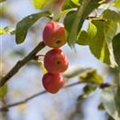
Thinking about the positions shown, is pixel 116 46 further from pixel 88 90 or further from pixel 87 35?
pixel 88 90

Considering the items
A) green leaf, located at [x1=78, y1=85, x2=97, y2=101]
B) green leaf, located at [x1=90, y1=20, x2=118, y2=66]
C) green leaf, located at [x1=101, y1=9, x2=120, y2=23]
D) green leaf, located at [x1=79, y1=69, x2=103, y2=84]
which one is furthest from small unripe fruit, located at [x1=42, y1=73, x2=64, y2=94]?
green leaf, located at [x1=79, y1=69, x2=103, y2=84]

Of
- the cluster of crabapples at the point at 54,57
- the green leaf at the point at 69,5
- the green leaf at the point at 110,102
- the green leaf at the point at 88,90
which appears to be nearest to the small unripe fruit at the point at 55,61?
the cluster of crabapples at the point at 54,57

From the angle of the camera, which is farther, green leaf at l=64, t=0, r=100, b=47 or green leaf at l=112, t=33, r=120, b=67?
green leaf at l=112, t=33, r=120, b=67

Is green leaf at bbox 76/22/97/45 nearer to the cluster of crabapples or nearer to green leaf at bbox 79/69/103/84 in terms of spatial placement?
the cluster of crabapples

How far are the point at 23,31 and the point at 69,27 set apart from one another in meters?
0.14

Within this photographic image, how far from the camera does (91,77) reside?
2.19 meters

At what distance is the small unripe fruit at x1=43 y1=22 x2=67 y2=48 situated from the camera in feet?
3.59

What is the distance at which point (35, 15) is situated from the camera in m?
1.14

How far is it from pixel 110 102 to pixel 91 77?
0.40 meters

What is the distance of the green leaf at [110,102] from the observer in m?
1.68

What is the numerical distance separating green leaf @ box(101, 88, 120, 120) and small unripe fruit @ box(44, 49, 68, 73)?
0.48m

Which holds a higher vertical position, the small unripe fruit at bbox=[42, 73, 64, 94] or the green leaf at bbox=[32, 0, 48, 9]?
the green leaf at bbox=[32, 0, 48, 9]

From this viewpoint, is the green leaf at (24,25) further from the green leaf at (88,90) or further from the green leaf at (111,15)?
the green leaf at (88,90)

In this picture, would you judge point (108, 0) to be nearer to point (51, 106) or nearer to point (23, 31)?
point (23, 31)
